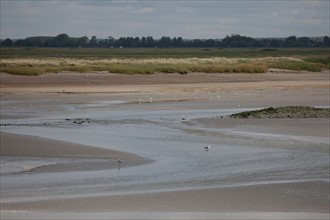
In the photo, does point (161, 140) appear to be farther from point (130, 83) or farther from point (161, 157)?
point (130, 83)

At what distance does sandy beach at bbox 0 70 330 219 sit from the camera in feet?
32.3

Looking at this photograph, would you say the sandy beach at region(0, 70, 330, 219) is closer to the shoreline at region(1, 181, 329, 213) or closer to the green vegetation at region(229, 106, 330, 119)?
the shoreline at region(1, 181, 329, 213)

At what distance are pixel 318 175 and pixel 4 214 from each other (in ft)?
18.3

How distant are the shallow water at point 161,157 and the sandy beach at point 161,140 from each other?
0.05m

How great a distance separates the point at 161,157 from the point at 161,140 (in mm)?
2906

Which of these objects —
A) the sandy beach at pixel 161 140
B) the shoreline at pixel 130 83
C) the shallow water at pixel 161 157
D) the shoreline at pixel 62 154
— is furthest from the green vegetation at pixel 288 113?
the shoreline at pixel 130 83

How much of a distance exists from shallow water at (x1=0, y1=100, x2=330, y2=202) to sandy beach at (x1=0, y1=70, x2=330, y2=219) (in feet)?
0.16

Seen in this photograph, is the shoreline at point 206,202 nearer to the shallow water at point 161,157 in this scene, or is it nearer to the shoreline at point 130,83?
the shallow water at point 161,157

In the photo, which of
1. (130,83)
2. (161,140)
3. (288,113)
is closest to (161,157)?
(161,140)

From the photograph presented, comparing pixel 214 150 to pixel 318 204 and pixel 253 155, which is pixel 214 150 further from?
pixel 318 204

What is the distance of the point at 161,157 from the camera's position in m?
14.7

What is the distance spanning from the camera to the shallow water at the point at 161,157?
1159 centimetres

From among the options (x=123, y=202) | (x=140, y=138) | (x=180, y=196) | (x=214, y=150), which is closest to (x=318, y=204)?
(x=180, y=196)

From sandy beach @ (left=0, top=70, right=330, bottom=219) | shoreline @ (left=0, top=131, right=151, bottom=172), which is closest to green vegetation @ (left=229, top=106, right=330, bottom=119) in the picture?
sandy beach @ (left=0, top=70, right=330, bottom=219)
